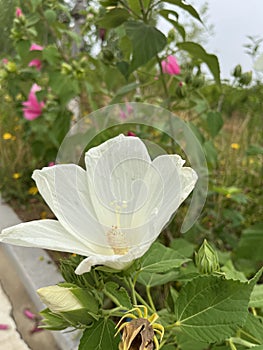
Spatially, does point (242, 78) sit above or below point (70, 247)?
below

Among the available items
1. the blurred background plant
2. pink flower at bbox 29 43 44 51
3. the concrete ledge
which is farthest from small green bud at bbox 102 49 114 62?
the concrete ledge

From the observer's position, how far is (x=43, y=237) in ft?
1.10

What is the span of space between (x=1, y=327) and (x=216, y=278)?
0.97 meters

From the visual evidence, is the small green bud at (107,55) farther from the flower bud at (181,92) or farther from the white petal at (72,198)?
the white petal at (72,198)

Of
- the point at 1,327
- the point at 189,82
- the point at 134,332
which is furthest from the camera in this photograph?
the point at 1,327

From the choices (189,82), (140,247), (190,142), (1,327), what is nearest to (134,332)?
(140,247)

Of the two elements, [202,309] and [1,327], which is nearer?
[202,309]

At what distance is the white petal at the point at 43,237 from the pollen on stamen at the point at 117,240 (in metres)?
0.02

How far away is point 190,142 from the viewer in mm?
521

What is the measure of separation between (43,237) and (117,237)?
56 millimetres

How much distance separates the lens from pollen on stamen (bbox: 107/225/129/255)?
0.36 m

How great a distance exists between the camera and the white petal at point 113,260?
0.30 meters

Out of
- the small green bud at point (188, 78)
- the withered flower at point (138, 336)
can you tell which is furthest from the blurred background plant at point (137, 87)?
the withered flower at point (138, 336)

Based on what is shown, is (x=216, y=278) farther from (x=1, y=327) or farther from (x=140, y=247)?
(x=1, y=327)
